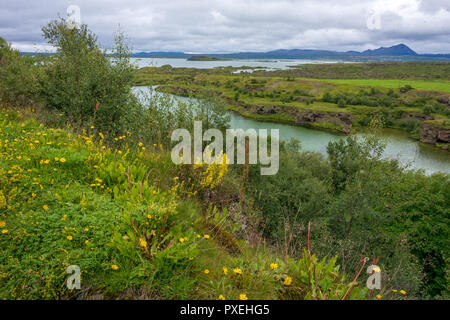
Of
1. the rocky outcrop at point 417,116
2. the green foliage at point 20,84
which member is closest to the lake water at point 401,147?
the rocky outcrop at point 417,116

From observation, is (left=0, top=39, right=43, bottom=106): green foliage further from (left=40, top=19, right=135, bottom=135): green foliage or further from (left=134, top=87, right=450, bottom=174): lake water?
(left=134, top=87, right=450, bottom=174): lake water

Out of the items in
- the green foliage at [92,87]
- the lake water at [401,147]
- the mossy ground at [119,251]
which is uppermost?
the green foliage at [92,87]

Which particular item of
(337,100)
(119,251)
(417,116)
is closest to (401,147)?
(417,116)

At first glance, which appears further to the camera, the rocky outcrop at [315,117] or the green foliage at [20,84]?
the rocky outcrop at [315,117]

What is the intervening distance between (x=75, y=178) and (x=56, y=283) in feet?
7.32

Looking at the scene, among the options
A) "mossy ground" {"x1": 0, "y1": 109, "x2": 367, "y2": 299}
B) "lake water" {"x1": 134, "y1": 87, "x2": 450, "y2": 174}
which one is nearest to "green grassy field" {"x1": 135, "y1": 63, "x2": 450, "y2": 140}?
"lake water" {"x1": 134, "y1": 87, "x2": 450, "y2": 174}

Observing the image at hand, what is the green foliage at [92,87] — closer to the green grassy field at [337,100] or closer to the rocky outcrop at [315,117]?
the green grassy field at [337,100]

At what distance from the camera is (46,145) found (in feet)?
17.0

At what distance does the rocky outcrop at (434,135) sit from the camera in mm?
59438

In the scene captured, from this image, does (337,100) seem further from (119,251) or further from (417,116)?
(119,251)

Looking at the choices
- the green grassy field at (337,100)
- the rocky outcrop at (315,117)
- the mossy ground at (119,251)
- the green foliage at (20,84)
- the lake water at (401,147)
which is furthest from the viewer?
the green grassy field at (337,100)

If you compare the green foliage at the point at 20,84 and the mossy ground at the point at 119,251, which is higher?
the green foliage at the point at 20,84
